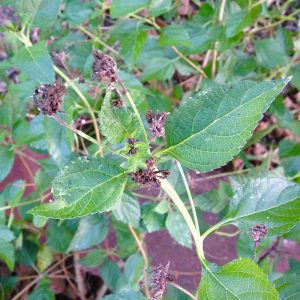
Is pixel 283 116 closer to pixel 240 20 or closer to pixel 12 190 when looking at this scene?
pixel 240 20

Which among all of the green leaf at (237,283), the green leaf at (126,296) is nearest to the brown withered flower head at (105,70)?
the green leaf at (237,283)

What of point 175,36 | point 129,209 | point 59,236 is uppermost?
point 175,36

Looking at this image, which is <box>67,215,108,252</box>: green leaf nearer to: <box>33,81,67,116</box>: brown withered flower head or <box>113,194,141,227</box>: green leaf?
<box>113,194,141,227</box>: green leaf

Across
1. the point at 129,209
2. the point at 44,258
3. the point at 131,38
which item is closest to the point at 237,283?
the point at 129,209

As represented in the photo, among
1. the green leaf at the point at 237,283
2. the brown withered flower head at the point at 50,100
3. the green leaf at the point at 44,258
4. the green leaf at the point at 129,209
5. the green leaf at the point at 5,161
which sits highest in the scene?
the brown withered flower head at the point at 50,100

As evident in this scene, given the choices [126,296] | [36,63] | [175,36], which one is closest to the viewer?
[126,296]

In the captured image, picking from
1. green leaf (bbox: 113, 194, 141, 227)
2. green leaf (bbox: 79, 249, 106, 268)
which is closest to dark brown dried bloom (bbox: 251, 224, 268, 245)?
green leaf (bbox: 113, 194, 141, 227)

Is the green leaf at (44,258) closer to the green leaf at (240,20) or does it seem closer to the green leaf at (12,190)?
the green leaf at (12,190)
